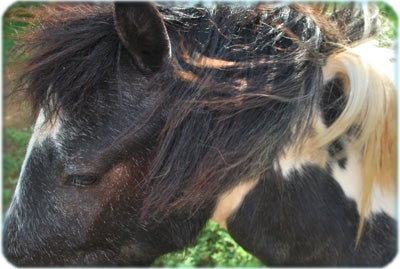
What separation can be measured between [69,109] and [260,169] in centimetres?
49

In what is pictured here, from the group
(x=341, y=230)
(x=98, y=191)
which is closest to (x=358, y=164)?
(x=341, y=230)

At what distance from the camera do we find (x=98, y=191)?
46.8 inches

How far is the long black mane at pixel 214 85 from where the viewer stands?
→ 114cm

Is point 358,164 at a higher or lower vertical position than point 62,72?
lower

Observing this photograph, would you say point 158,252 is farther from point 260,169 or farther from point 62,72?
point 62,72

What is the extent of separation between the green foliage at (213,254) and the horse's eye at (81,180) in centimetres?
175

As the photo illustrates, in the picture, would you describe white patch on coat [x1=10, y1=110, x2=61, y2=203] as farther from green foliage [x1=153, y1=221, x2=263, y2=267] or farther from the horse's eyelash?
green foliage [x1=153, y1=221, x2=263, y2=267]

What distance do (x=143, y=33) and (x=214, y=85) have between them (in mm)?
208

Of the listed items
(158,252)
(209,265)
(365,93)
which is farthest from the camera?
(209,265)

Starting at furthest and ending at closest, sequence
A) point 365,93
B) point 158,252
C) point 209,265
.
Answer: point 209,265 < point 158,252 < point 365,93

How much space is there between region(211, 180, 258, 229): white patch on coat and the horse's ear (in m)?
0.36

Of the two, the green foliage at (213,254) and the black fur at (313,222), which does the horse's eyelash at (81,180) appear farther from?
the green foliage at (213,254)

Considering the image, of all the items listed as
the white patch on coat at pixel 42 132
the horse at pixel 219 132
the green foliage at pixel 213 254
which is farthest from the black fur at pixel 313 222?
the green foliage at pixel 213 254

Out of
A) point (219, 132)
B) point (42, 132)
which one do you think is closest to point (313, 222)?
point (219, 132)
